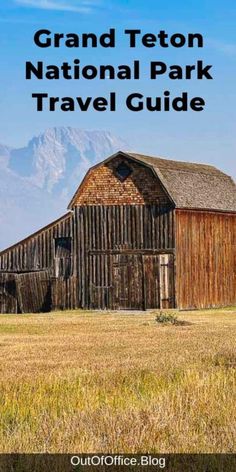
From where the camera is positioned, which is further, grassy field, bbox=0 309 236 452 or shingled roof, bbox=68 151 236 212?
shingled roof, bbox=68 151 236 212

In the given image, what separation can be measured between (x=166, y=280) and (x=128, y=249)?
8.80 feet

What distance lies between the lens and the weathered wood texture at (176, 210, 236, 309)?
5550 centimetres

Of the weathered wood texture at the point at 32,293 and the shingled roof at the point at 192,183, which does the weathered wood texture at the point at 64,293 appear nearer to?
the weathered wood texture at the point at 32,293

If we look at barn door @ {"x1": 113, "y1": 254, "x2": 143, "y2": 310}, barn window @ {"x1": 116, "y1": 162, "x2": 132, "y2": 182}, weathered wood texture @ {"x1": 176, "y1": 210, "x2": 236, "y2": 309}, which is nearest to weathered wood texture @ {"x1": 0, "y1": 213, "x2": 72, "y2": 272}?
barn door @ {"x1": 113, "y1": 254, "x2": 143, "y2": 310}

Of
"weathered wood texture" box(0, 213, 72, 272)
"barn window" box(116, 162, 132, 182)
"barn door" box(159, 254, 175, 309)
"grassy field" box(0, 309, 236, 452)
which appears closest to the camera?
"grassy field" box(0, 309, 236, 452)

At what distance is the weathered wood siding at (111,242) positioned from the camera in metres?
55.1

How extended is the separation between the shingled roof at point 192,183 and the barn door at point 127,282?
13.1 ft

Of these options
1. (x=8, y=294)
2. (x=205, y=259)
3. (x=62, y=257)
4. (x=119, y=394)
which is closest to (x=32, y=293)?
(x=8, y=294)

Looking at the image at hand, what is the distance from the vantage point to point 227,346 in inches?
1048

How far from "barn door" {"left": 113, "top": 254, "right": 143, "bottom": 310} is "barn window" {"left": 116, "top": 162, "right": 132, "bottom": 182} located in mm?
4333

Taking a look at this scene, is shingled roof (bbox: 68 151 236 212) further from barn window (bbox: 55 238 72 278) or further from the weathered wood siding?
barn window (bbox: 55 238 72 278)

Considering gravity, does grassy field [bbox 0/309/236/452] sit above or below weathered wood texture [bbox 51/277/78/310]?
below

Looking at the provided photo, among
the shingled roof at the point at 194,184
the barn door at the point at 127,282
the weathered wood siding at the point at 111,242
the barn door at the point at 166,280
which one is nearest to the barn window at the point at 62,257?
the weathered wood siding at the point at 111,242

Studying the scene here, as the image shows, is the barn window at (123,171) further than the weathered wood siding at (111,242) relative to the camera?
Yes
